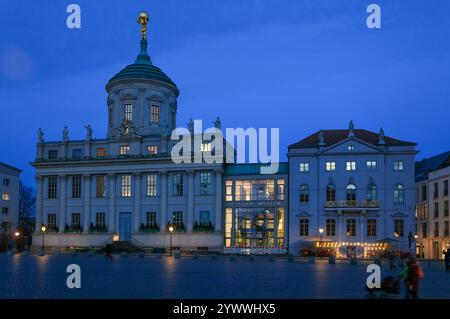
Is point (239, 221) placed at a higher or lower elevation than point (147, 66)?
lower

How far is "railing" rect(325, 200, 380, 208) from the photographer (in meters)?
73.4

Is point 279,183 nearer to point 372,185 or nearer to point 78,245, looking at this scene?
point 372,185

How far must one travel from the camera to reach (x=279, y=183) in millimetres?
78125

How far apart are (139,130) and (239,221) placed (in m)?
19.7

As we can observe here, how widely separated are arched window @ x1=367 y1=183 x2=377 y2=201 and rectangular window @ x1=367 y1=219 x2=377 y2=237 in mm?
2653

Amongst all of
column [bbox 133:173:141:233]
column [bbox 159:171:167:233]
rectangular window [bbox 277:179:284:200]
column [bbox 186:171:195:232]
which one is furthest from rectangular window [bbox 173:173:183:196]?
rectangular window [bbox 277:179:284:200]

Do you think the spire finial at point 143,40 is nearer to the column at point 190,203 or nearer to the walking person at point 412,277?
the column at point 190,203

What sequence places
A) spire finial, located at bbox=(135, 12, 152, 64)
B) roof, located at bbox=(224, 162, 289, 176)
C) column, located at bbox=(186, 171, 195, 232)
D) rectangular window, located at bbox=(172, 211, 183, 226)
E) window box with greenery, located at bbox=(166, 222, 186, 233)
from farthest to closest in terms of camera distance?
spire finial, located at bbox=(135, 12, 152, 64) → rectangular window, located at bbox=(172, 211, 183, 226) → window box with greenery, located at bbox=(166, 222, 186, 233) → column, located at bbox=(186, 171, 195, 232) → roof, located at bbox=(224, 162, 289, 176)

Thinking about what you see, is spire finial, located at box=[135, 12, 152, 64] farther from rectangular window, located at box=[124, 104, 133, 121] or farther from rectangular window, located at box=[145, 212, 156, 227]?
rectangular window, located at box=[145, 212, 156, 227]

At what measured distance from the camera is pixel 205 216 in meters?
79.9

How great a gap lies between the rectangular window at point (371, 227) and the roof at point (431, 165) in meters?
13.9

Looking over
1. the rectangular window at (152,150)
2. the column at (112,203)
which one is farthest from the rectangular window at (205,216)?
the column at (112,203)

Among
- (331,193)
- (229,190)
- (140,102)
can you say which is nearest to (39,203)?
(140,102)
